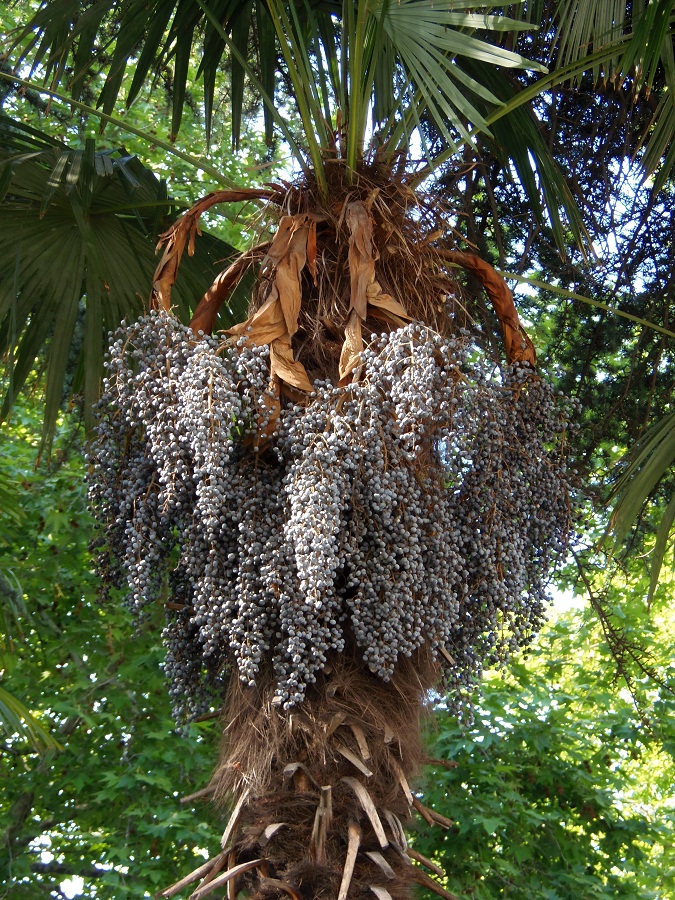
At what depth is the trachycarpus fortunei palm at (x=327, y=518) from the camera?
1909mm

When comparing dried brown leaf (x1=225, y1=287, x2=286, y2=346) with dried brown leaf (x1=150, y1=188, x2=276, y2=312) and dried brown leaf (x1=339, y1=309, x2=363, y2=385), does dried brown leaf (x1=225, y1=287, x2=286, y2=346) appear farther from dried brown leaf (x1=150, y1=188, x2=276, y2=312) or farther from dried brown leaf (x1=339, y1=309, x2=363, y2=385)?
dried brown leaf (x1=150, y1=188, x2=276, y2=312)

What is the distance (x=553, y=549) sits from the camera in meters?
2.24

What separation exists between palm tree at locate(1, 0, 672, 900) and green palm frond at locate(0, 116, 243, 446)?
1.82 feet

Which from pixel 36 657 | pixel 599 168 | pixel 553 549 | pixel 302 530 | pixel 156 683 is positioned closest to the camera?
pixel 302 530

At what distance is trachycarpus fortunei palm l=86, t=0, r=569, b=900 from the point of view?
191cm

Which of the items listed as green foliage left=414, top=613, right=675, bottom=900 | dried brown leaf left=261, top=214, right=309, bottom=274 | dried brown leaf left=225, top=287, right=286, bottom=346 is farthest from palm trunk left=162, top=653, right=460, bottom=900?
green foliage left=414, top=613, right=675, bottom=900

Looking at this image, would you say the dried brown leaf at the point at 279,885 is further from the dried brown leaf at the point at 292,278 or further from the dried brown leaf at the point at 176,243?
the dried brown leaf at the point at 176,243

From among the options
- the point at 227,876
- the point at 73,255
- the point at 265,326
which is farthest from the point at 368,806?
the point at 73,255

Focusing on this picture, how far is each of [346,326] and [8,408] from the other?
1130 mm

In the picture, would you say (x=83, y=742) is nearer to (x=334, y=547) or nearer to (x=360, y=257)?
(x=360, y=257)

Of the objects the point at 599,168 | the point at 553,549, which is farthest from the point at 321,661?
the point at 599,168

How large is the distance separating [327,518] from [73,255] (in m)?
1.60

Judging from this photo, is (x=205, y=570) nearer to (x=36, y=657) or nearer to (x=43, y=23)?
(x=43, y=23)

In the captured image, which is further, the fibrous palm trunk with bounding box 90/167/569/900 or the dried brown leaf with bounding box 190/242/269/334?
the dried brown leaf with bounding box 190/242/269/334
